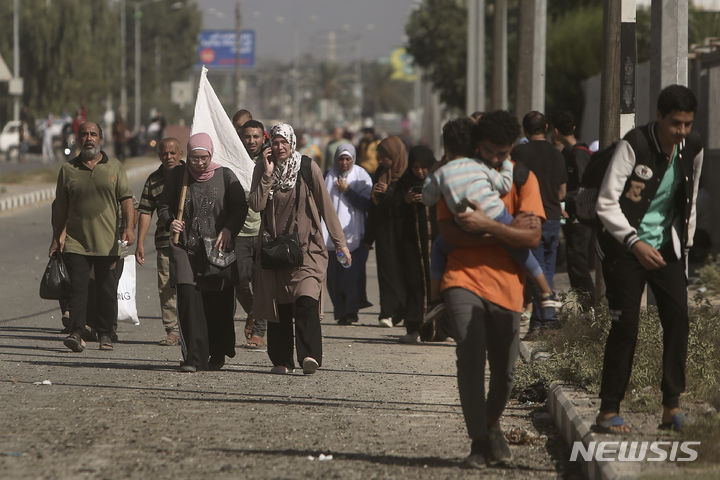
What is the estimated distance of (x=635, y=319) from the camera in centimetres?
687

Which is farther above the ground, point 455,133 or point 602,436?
point 455,133

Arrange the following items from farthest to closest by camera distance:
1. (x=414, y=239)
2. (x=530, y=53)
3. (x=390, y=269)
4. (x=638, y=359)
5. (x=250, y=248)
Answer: (x=530, y=53)
(x=390, y=269)
(x=414, y=239)
(x=250, y=248)
(x=638, y=359)

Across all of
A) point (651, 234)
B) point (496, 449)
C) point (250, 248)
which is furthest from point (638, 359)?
point (250, 248)

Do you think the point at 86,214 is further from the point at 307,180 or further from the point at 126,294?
the point at 307,180

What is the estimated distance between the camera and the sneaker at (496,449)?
260 inches

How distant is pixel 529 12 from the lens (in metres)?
21.2

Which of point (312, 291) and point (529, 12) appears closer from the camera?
point (312, 291)

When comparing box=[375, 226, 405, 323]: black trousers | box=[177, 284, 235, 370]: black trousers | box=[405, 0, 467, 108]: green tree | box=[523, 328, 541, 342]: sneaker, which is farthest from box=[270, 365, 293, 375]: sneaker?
box=[405, 0, 467, 108]: green tree

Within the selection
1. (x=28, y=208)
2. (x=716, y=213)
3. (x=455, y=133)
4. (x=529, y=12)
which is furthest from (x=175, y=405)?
(x=28, y=208)

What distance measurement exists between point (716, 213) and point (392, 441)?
1280 cm

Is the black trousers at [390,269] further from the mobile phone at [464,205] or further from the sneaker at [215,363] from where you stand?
the mobile phone at [464,205]

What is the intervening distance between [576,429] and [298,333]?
285 centimetres

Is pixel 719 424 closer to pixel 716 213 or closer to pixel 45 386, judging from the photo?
pixel 45 386

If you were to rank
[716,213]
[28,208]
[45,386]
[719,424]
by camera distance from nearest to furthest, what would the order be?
[719,424]
[45,386]
[716,213]
[28,208]
